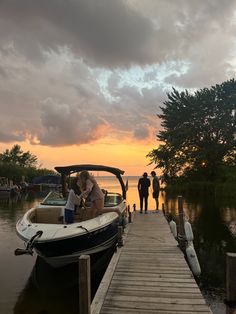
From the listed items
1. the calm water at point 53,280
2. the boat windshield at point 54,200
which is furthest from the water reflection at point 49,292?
the boat windshield at point 54,200

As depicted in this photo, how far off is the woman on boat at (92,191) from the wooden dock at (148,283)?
1.44 metres

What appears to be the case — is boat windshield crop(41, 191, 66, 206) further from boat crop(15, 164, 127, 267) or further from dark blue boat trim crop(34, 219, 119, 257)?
dark blue boat trim crop(34, 219, 119, 257)

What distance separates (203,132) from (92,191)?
41.3 meters

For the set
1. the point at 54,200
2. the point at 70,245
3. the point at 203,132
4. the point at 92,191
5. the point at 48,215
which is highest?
Result: the point at 203,132

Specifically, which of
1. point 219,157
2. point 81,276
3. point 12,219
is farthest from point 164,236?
point 219,157

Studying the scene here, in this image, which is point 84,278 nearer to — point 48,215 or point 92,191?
point 92,191

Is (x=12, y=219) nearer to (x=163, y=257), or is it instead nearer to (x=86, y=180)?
(x=86, y=180)

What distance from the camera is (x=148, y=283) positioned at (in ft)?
26.3

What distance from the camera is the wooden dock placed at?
22.0 feet

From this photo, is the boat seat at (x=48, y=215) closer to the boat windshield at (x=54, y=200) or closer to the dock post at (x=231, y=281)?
the boat windshield at (x=54, y=200)

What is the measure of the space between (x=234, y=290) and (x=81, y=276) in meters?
2.28

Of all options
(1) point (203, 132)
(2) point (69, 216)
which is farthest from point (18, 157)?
(2) point (69, 216)

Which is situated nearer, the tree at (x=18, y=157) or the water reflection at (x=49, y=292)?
the water reflection at (x=49, y=292)

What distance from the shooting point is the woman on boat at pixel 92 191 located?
1148 cm
